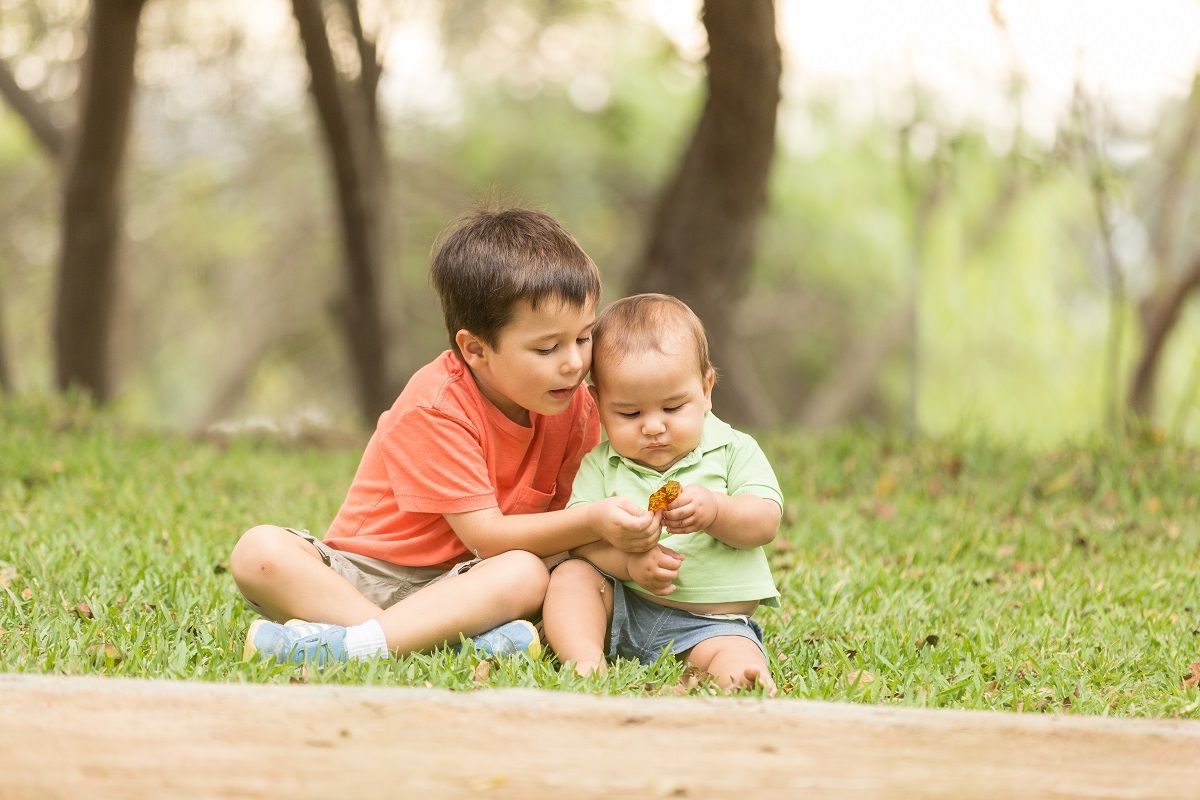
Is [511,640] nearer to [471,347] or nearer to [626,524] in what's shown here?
[626,524]

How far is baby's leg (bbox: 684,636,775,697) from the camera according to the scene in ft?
9.39

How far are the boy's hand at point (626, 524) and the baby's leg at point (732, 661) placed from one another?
302 mm

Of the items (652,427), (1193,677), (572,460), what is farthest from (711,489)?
(1193,677)

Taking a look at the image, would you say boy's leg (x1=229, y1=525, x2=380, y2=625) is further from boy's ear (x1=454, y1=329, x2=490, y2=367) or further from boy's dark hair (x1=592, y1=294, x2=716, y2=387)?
boy's dark hair (x1=592, y1=294, x2=716, y2=387)

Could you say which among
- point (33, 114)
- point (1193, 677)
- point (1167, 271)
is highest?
point (33, 114)

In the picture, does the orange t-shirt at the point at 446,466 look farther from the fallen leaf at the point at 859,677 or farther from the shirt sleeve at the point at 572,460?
the fallen leaf at the point at 859,677

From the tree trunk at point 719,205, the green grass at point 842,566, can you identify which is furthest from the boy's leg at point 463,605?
the tree trunk at point 719,205

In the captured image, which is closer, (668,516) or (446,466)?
(668,516)

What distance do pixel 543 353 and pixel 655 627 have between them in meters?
0.74

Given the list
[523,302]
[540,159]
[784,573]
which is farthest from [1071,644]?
[540,159]

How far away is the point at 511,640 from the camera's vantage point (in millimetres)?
3057

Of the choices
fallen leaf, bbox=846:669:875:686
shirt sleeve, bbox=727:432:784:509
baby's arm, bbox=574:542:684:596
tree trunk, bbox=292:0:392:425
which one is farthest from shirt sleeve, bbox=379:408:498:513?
tree trunk, bbox=292:0:392:425

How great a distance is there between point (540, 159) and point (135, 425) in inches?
405

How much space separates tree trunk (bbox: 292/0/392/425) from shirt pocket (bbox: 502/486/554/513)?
594 centimetres
